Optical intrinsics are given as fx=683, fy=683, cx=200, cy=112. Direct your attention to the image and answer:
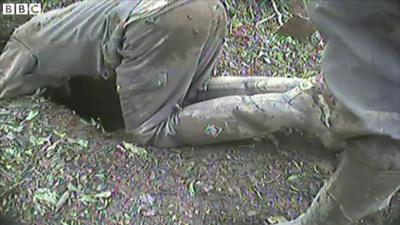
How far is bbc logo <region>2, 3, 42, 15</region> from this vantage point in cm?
217

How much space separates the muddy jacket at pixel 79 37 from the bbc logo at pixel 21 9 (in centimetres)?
34

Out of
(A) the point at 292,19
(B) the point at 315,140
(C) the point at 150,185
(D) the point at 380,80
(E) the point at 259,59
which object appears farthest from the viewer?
(A) the point at 292,19

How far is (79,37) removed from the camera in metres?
1.78

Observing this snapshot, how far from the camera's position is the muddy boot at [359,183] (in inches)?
47.3

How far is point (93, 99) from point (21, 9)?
421 millimetres

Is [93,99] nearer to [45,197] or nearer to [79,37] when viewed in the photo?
[79,37]

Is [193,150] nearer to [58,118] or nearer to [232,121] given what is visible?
[232,121]

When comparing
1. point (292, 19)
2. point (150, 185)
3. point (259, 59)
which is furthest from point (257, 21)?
point (150, 185)

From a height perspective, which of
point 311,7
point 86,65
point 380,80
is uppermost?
point 311,7

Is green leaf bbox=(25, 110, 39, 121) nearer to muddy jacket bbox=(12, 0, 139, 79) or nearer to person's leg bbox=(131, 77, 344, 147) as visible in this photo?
muddy jacket bbox=(12, 0, 139, 79)

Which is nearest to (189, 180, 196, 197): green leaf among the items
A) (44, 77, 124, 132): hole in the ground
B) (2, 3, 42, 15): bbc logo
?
(44, 77, 124, 132): hole in the ground

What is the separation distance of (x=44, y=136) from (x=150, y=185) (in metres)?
0.33

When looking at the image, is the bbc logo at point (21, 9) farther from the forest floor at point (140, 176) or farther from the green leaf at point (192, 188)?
the green leaf at point (192, 188)

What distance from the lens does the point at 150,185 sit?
1647mm
